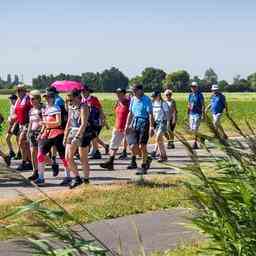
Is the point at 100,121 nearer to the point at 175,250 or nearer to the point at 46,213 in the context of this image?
the point at 175,250

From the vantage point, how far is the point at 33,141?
11766 mm

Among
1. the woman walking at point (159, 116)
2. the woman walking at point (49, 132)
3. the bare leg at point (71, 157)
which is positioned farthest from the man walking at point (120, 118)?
the bare leg at point (71, 157)

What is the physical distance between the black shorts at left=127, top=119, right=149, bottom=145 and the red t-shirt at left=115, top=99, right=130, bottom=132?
105cm

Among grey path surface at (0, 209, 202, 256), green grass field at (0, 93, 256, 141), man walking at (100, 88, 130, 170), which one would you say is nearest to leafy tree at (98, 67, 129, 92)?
green grass field at (0, 93, 256, 141)

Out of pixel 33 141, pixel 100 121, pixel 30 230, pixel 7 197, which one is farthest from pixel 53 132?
pixel 30 230

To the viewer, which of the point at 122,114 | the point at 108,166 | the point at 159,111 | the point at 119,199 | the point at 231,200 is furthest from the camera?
the point at 159,111

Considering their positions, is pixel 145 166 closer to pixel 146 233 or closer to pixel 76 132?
pixel 76 132

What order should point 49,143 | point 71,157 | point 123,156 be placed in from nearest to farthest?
1. point 71,157
2. point 49,143
3. point 123,156

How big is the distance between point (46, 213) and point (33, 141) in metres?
9.31

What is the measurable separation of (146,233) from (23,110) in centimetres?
636

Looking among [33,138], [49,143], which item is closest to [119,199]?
[49,143]

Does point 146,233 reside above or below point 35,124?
below

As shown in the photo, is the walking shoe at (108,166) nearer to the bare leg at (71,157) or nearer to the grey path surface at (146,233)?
the bare leg at (71,157)

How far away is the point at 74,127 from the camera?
10.7 m
